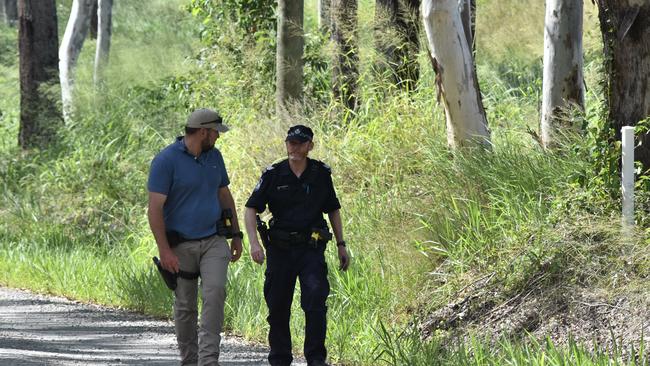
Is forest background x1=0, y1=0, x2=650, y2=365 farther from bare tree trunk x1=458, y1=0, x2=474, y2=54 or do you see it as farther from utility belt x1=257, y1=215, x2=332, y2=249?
utility belt x1=257, y1=215, x2=332, y2=249

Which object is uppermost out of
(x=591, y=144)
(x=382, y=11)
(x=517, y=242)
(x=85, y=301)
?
(x=382, y=11)

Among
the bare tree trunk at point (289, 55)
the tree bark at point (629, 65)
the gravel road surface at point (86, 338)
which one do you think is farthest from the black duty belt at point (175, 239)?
the bare tree trunk at point (289, 55)

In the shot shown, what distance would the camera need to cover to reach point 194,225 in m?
8.94

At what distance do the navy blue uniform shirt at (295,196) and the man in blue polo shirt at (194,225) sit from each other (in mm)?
284

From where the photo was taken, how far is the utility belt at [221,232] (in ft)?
29.4

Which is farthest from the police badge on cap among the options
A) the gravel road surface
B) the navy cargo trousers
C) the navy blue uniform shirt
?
the gravel road surface

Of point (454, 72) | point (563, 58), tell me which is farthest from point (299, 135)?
point (563, 58)

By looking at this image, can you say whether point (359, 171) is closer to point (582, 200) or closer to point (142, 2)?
point (582, 200)

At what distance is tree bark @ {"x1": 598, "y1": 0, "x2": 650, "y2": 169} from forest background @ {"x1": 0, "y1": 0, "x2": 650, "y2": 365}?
229mm

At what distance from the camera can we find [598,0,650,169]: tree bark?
996 centimetres

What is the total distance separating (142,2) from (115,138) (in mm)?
27436

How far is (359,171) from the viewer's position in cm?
1305

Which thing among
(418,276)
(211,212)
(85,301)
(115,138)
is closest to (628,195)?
(418,276)

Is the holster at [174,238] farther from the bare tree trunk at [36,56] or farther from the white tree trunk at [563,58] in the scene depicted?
the bare tree trunk at [36,56]
